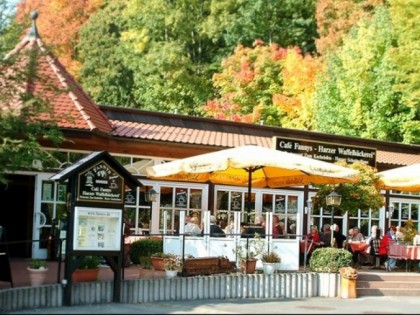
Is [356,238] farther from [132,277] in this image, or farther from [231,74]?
[231,74]

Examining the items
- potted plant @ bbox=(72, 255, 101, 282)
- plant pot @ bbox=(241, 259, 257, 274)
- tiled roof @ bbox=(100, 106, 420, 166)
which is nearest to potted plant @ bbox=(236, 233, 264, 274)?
plant pot @ bbox=(241, 259, 257, 274)

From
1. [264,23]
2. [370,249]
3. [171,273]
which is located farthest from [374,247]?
[264,23]

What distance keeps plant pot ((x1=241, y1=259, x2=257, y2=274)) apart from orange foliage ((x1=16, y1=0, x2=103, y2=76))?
1383 inches

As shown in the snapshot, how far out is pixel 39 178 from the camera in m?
18.9

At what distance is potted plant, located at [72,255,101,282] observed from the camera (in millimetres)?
13391

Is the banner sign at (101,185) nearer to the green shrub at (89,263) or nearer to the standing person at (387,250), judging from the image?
the green shrub at (89,263)

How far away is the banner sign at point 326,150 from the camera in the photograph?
71.8ft

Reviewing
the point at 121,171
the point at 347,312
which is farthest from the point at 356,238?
the point at 121,171

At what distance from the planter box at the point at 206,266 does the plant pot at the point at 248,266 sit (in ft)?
0.67

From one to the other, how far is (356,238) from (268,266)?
537 cm

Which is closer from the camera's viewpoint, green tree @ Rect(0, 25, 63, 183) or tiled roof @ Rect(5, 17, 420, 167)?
green tree @ Rect(0, 25, 63, 183)

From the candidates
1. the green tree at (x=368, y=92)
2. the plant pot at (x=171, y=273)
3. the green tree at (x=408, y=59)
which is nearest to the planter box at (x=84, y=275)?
the plant pot at (x=171, y=273)

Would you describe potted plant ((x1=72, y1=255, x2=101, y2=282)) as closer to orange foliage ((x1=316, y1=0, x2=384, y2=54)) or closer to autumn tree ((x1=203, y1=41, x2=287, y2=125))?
autumn tree ((x1=203, y1=41, x2=287, y2=125))

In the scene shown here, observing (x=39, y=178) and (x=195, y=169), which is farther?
(x=39, y=178)
